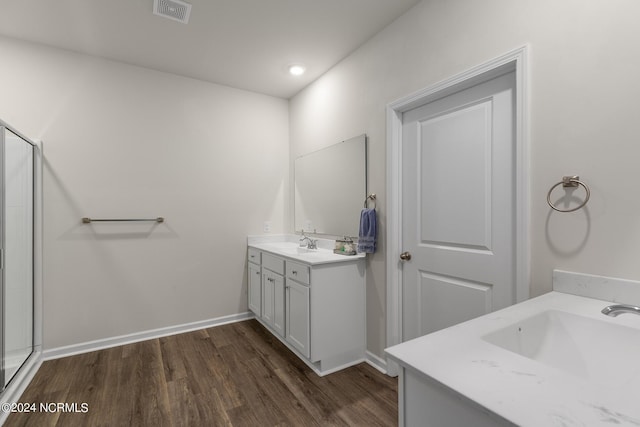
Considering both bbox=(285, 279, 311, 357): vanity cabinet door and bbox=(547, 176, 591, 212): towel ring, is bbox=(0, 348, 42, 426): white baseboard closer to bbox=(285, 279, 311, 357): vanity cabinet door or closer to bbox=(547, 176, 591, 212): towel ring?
bbox=(285, 279, 311, 357): vanity cabinet door

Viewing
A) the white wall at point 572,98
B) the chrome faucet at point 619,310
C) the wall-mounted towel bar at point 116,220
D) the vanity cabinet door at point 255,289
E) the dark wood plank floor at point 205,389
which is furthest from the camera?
the vanity cabinet door at point 255,289

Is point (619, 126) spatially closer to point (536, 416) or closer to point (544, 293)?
point (544, 293)

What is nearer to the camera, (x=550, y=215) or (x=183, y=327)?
(x=550, y=215)

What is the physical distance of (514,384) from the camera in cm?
62

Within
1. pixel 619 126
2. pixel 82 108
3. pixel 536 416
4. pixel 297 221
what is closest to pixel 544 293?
pixel 619 126

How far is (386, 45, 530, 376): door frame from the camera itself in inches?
56.2

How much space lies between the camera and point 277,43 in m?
2.49

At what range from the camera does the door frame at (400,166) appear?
143 centimetres

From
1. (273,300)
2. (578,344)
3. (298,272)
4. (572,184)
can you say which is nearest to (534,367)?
(578,344)

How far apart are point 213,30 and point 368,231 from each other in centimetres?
189

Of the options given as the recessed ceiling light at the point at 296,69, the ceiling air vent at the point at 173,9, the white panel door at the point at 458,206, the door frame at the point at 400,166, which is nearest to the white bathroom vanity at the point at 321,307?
the door frame at the point at 400,166

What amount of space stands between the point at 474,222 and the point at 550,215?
0.40 metres

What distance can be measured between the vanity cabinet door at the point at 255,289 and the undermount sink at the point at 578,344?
7.73 feet

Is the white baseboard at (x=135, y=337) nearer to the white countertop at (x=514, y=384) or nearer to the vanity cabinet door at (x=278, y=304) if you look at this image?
the vanity cabinet door at (x=278, y=304)
